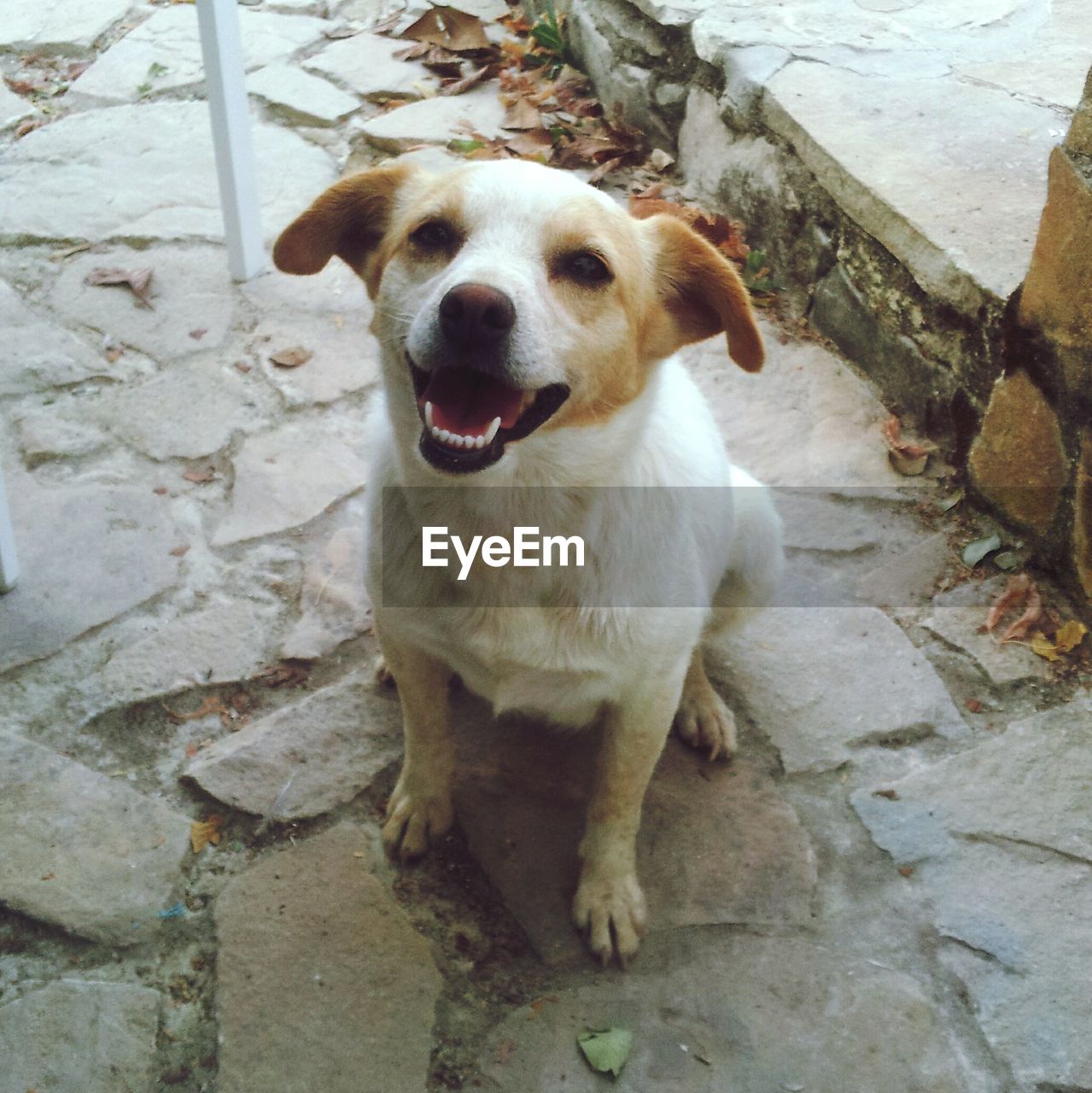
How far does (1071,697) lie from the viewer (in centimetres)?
261

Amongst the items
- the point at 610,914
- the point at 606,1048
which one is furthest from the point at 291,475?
the point at 606,1048

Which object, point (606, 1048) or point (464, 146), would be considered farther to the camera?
point (464, 146)

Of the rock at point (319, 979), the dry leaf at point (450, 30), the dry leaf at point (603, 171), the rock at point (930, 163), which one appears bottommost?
the rock at point (319, 979)

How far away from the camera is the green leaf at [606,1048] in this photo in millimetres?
1933

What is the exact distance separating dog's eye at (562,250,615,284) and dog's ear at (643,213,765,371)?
150 mm

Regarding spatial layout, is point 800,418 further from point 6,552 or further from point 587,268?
point 6,552

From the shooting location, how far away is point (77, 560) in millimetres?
2861

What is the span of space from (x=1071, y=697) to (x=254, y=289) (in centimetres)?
282

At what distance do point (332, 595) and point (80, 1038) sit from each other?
120 centimetres

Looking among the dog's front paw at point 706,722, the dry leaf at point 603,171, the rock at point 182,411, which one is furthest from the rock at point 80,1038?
the dry leaf at point 603,171

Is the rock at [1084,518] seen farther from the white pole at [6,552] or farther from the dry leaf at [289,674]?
the white pole at [6,552]

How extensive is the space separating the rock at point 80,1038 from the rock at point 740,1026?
0.60 meters

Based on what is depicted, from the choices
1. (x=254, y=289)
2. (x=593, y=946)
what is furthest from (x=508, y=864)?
(x=254, y=289)

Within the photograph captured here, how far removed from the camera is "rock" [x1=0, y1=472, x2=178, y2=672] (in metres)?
2.68
